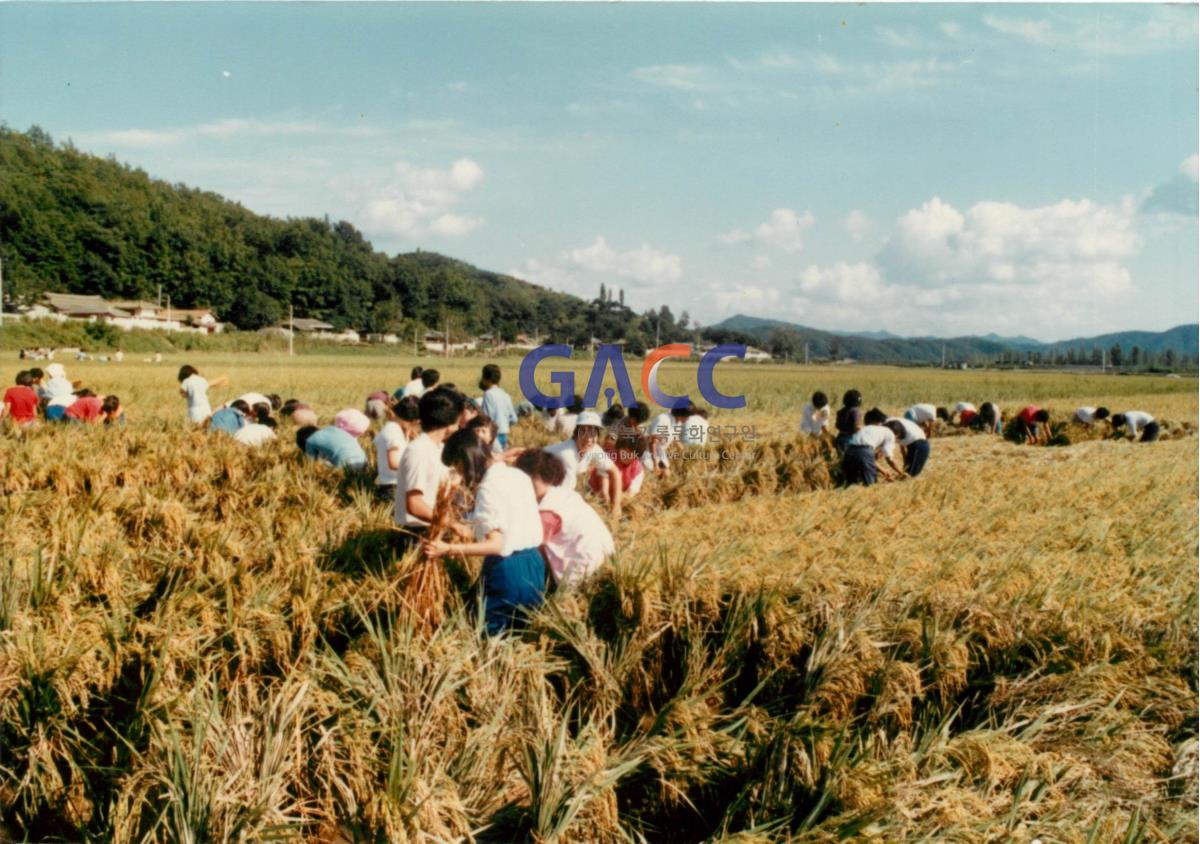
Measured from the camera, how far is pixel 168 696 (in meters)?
3.29

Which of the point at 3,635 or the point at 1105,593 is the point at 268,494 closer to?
the point at 3,635

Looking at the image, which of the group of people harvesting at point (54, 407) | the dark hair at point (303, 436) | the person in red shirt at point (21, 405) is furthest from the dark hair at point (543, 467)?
the person in red shirt at point (21, 405)

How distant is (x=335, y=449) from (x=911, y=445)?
7262 millimetres

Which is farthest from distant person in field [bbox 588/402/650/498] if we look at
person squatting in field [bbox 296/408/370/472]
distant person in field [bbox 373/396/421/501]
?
person squatting in field [bbox 296/408/370/472]

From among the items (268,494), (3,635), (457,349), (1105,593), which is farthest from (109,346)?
(1105,593)

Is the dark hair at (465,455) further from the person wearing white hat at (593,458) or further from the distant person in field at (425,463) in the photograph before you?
the person wearing white hat at (593,458)

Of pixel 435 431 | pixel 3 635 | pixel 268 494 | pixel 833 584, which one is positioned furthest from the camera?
pixel 268 494

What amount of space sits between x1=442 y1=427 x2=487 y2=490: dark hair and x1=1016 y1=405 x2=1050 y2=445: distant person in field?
43.8 feet

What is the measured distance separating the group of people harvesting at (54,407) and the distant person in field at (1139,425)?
17.1m

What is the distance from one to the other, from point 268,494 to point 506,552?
3.02 metres

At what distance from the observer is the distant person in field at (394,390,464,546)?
4626mm

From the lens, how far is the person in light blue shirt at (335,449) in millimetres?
7477

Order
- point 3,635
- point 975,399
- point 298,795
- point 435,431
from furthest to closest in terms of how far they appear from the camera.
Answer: point 975,399, point 435,431, point 3,635, point 298,795

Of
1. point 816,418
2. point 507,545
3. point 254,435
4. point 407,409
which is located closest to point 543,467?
point 507,545
